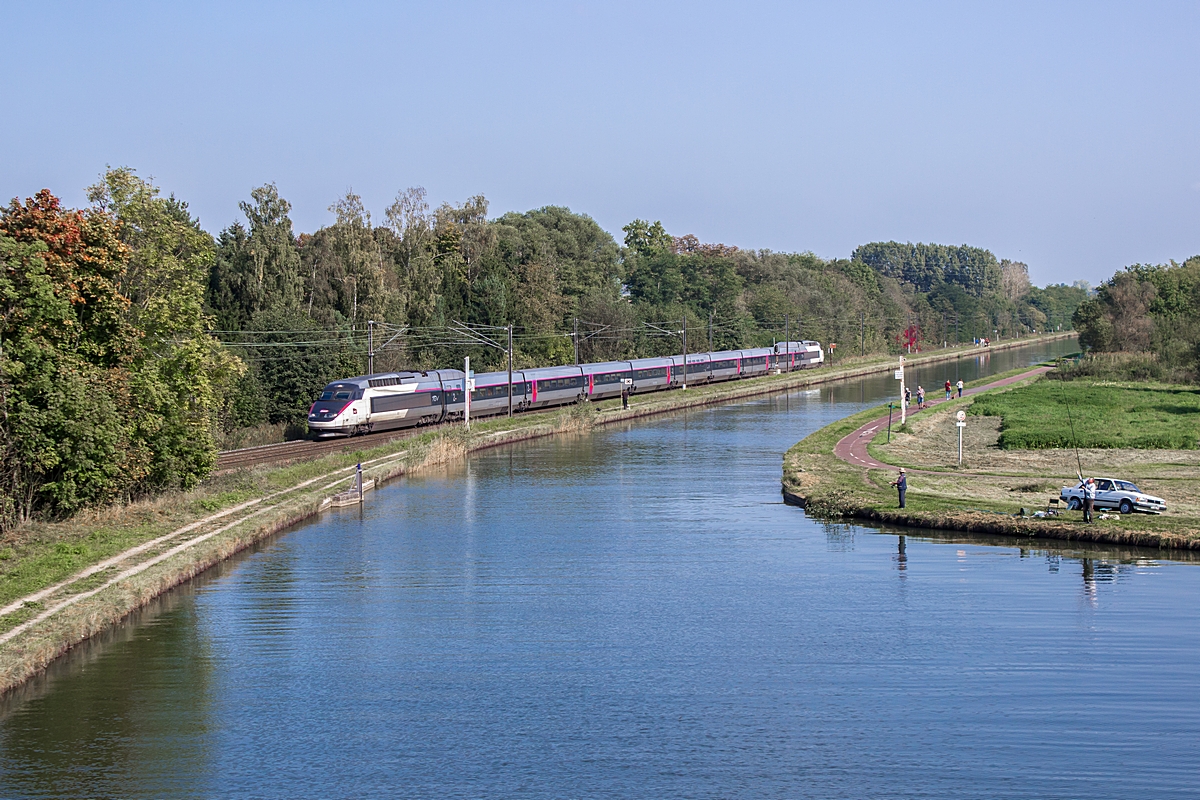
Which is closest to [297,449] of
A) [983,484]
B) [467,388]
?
[467,388]

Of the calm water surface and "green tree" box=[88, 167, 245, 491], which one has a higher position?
"green tree" box=[88, 167, 245, 491]

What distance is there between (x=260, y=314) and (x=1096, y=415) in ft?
201

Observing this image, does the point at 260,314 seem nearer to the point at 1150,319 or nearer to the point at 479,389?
the point at 479,389

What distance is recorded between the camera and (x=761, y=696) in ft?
81.8

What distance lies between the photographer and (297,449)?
216ft

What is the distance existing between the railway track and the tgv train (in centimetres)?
87

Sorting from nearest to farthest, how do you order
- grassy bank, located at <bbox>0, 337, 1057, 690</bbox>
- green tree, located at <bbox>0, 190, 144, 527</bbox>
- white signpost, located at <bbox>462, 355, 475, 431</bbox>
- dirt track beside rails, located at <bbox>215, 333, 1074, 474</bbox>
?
1. grassy bank, located at <bbox>0, 337, 1057, 690</bbox>
2. green tree, located at <bbox>0, 190, 144, 527</bbox>
3. dirt track beside rails, located at <bbox>215, 333, 1074, 474</bbox>
4. white signpost, located at <bbox>462, 355, 475, 431</bbox>

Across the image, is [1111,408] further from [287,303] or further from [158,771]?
[158,771]

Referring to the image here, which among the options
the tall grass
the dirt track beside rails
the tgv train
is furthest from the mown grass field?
the tgv train

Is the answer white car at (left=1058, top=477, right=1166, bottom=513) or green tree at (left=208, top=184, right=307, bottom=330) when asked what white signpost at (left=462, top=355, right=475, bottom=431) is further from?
white car at (left=1058, top=477, right=1166, bottom=513)

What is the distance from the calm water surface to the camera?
2094 centimetres

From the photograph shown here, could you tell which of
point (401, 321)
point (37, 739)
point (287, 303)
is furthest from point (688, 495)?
point (401, 321)

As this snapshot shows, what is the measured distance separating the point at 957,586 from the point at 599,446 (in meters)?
41.3

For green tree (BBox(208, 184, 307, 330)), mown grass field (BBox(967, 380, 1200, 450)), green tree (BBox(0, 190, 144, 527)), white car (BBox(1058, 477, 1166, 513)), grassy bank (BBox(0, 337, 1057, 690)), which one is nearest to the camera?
grassy bank (BBox(0, 337, 1057, 690))
